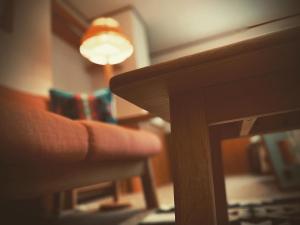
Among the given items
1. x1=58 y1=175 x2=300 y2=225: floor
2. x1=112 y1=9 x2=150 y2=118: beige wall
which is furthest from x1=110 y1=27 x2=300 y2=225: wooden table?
x1=112 y1=9 x2=150 y2=118: beige wall

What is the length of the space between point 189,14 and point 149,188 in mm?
957

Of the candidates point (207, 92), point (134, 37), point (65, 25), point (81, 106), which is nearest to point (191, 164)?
point (207, 92)

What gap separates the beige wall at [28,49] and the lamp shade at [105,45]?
50 centimetres

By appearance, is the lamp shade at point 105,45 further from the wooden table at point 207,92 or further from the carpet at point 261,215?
the carpet at point 261,215

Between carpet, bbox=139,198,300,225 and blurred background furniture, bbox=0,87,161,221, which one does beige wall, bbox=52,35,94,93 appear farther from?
carpet, bbox=139,198,300,225

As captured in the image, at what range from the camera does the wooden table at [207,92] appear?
438 mm

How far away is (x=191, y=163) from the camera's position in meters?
0.48

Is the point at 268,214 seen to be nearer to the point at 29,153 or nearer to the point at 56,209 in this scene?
the point at 29,153

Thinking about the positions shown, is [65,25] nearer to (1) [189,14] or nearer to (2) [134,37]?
(2) [134,37]

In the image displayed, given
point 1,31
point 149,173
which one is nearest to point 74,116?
point 149,173

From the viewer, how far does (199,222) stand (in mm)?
443

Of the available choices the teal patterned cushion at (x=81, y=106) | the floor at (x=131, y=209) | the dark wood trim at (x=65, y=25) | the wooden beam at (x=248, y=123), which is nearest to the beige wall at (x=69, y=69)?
the dark wood trim at (x=65, y=25)

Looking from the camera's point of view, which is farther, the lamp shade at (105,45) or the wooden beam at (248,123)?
the lamp shade at (105,45)

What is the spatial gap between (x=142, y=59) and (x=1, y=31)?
4.60ft
